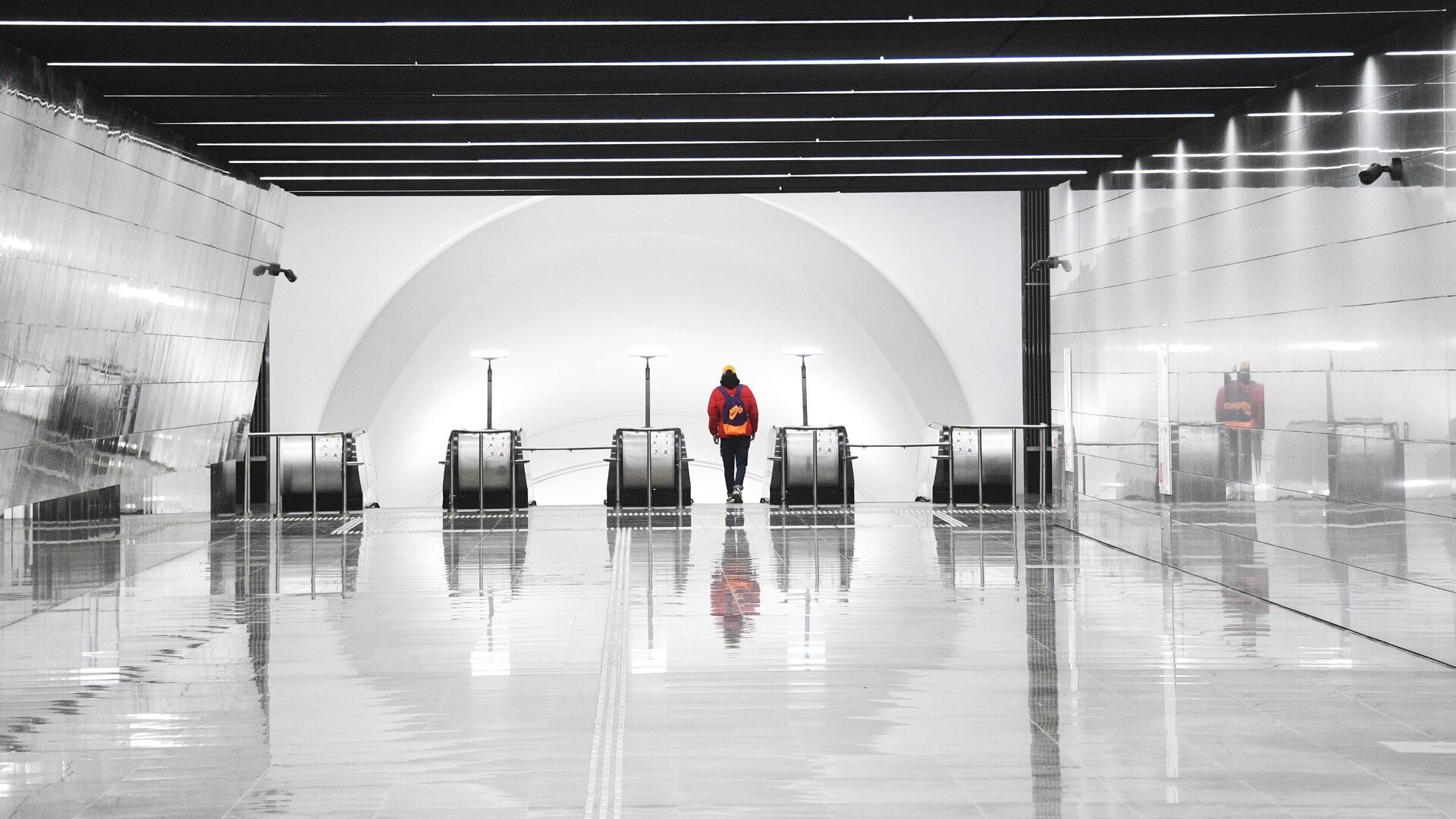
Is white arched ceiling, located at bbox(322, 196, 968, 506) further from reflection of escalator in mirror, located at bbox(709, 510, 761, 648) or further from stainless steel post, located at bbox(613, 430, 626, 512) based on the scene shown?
reflection of escalator in mirror, located at bbox(709, 510, 761, 648)

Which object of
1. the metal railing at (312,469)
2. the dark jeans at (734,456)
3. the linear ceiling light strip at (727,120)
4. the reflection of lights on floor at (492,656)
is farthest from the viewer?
the dark jeans at (734,456)

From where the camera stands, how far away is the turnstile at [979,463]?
18.0 m

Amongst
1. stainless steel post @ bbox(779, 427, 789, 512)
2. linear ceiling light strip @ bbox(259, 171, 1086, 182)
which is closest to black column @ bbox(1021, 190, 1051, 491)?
stainless steel post @ bbox(779, 427, 789, 512)

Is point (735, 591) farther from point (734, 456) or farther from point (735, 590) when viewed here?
point (734, 456)

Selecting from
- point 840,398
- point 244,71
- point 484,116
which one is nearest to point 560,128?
point 484,116

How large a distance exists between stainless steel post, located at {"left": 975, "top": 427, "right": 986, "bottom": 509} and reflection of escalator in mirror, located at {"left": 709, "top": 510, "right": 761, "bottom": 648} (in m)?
4.27

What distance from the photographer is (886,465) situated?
2856 centimetres

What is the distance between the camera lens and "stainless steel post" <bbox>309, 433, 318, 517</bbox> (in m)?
17.3

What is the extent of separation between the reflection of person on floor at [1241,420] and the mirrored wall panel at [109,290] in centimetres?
938

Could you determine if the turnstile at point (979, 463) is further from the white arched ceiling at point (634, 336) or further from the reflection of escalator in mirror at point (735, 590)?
the reflection of escalator in mirror at point (735, 590)

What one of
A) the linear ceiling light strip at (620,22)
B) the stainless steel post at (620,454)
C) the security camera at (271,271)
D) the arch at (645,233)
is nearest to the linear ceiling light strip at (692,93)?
the linear ceiling light strip at (620,22)

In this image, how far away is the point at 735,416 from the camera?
18.8 m

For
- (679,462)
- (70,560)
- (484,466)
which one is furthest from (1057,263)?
(70,560)

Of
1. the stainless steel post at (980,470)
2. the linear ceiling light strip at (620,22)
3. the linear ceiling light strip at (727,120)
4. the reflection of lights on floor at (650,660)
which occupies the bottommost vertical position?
the reflection of lights on floor at (650,660)
